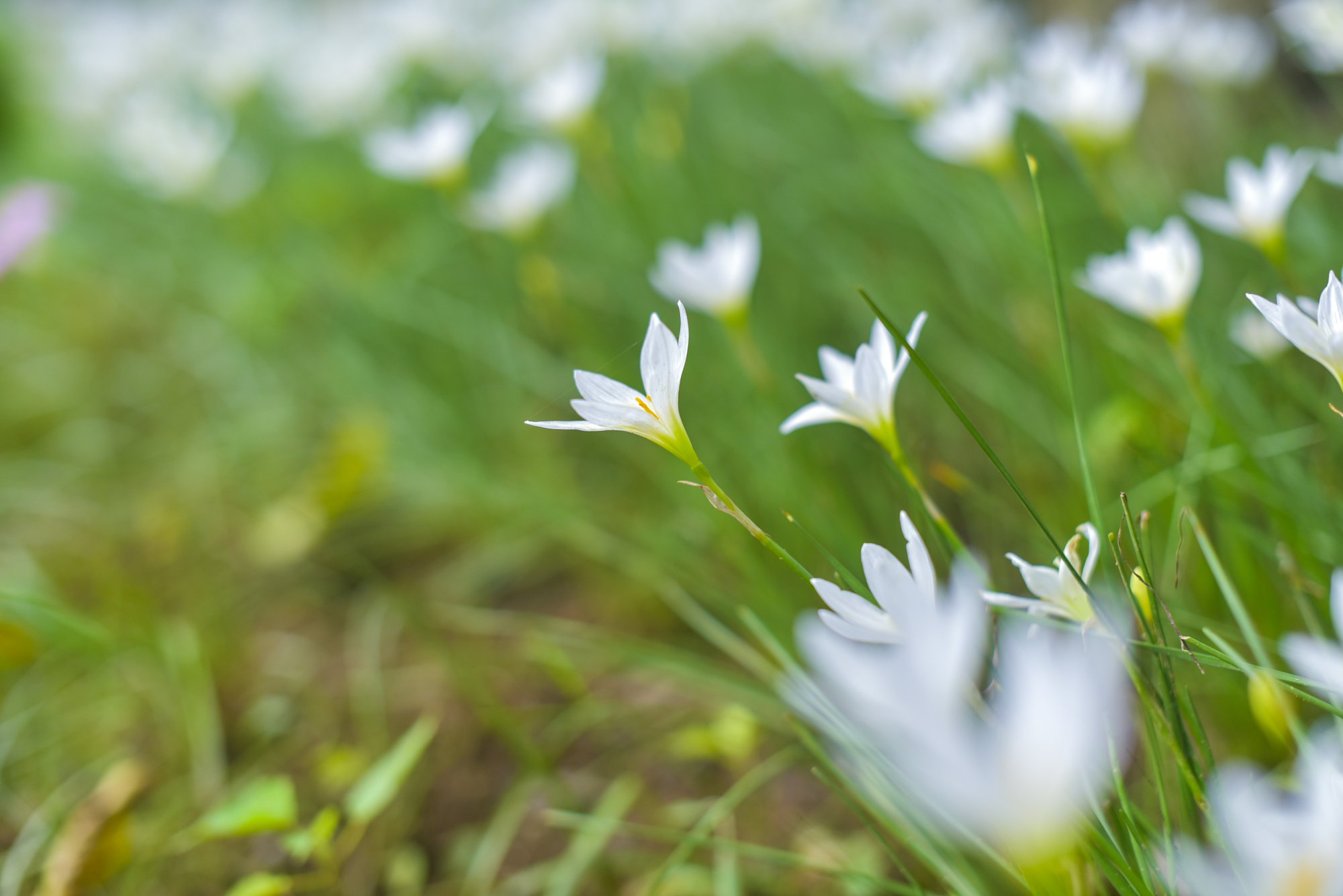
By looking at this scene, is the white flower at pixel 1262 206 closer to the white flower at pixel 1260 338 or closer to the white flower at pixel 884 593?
the white flower at pixel 1260 338

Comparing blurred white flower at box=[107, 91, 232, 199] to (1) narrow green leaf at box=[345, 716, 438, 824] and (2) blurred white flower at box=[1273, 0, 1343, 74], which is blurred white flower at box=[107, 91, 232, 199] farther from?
(2) blurred white flower at box=[1273, 0, 1343, 74]

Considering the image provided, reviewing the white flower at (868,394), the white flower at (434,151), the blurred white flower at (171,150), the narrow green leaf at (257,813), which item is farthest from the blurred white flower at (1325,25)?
the blurred white flower at (171,150)

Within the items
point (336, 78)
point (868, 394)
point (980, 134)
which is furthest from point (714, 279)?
point (336, 78)

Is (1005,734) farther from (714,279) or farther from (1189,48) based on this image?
(1189,48)

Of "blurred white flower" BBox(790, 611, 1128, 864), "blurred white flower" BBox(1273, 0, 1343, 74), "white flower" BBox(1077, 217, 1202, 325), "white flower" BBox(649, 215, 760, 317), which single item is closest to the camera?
"blurred white flower" BBox(790, 611, 1128, 864)

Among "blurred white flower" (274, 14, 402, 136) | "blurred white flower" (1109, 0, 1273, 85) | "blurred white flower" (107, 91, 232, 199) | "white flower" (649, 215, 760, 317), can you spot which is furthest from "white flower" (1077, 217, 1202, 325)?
"blurred white flower" (274, 14, 402, 136)

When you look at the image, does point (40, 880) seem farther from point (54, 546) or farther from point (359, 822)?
point (54, 546)

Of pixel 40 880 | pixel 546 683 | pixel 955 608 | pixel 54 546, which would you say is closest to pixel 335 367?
pixel 54 546
